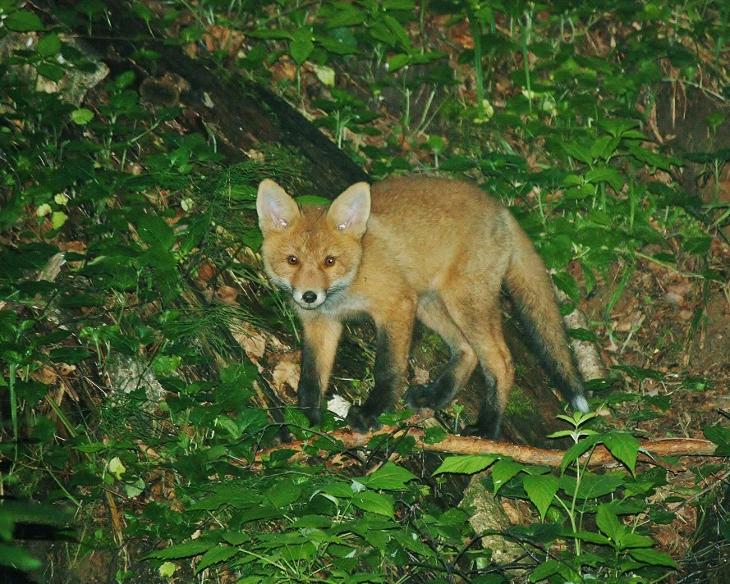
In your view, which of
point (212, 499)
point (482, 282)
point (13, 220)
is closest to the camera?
point (212, 499)

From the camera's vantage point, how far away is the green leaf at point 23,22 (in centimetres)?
555

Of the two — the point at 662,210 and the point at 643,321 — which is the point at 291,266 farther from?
the point at 662,210

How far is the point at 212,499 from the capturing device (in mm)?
3500

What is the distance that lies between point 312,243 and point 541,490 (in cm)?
208

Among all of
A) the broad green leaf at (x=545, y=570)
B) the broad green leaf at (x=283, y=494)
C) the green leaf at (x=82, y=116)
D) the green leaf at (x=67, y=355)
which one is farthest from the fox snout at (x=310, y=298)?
the green leaf at (x=82, y=116)

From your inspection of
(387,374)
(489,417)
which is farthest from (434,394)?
(387,374)

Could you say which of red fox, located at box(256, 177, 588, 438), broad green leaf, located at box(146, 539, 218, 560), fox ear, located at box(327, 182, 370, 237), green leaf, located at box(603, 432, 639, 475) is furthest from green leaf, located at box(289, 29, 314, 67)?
broad green leaf, located at box(146, 539, 218, 560)

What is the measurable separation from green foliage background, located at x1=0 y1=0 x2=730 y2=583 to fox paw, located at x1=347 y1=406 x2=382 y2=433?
0.28 m

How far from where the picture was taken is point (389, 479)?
347cm

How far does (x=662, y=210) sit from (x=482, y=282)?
2947 mm

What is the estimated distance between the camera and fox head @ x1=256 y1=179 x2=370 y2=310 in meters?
4.74

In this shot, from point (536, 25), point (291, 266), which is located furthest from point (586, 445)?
point (536, 25)

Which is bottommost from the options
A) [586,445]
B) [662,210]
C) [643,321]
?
[643,321]

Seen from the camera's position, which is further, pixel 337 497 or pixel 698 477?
pixel 698 477
